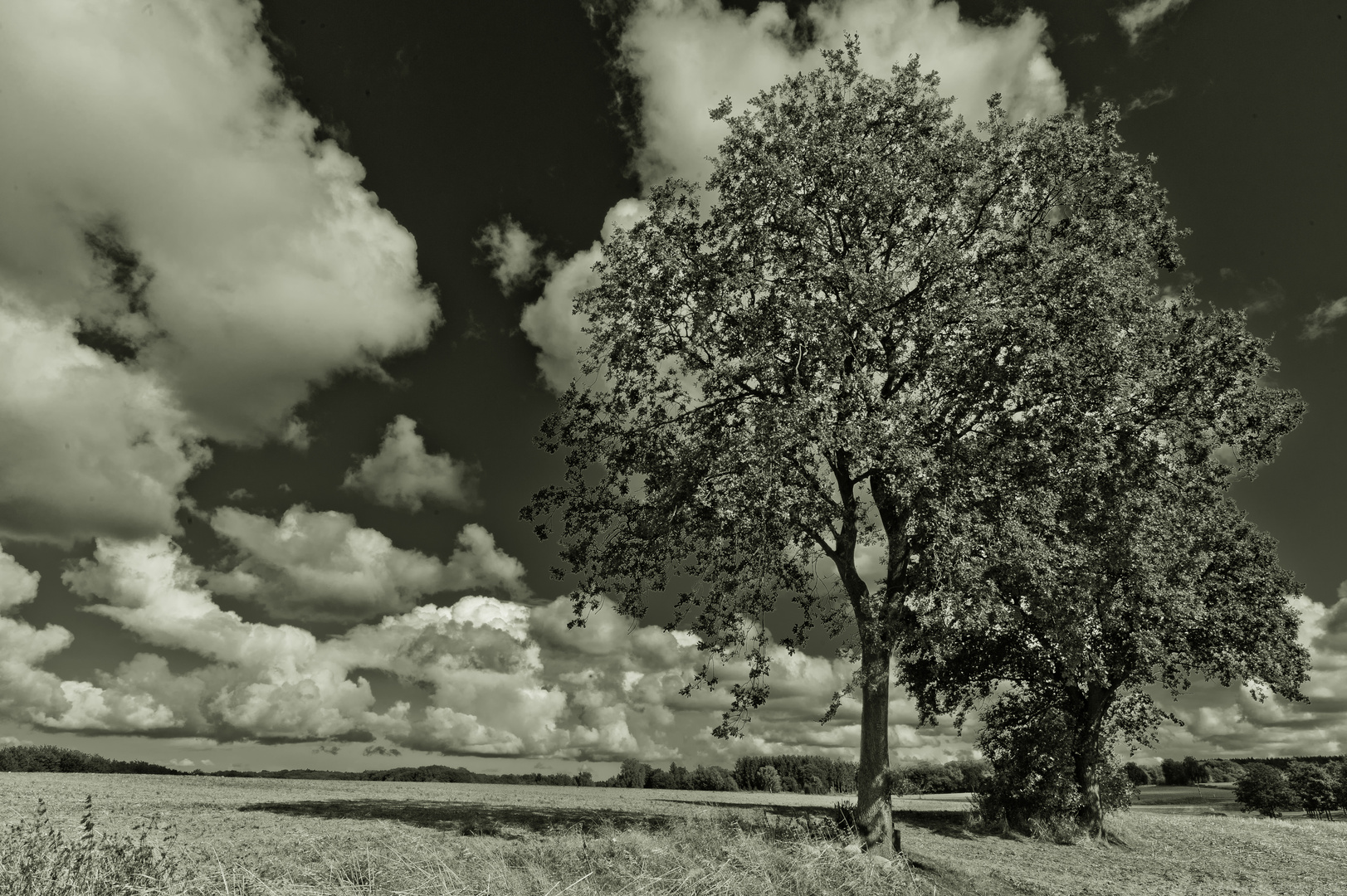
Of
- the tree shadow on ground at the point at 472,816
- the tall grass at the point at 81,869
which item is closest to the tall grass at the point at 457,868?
the tall grass at the point at 81,869

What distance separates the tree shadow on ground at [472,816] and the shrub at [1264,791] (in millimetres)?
59942

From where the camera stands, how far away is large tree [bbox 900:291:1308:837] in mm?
15711

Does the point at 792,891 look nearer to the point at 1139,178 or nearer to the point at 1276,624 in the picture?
the point at 1139,178

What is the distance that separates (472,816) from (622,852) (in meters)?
11.6

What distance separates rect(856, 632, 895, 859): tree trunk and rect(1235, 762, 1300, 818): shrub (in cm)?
6037

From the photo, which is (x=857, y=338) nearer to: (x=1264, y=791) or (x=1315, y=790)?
(x=1264, y=791)

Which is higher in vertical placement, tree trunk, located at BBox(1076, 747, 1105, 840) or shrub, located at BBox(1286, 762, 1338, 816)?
tree trunk, located at BBox(1076, 747, 1105, 840)

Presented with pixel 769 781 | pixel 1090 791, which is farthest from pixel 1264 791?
pixel 1090 791

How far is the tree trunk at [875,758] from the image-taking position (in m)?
16.6

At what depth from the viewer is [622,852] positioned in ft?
40.8

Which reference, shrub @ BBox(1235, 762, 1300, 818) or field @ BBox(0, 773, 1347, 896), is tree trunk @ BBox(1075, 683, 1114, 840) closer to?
field @ BBox(0, 773, 1347, 896)

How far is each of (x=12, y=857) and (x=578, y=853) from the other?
725cm

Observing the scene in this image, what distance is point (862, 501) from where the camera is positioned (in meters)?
19.7

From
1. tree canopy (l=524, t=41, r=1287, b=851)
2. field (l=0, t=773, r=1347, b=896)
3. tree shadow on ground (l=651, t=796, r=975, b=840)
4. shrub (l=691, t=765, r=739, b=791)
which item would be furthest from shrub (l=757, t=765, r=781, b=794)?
tree canopy (l=524, t=41, r=1287, b=851)
